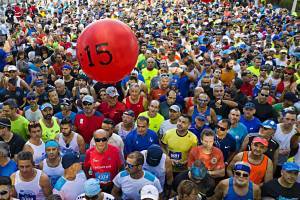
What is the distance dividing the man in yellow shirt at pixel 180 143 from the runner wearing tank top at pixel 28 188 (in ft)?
6.25

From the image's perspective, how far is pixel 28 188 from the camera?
14.1ft

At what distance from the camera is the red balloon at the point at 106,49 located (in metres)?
4.43

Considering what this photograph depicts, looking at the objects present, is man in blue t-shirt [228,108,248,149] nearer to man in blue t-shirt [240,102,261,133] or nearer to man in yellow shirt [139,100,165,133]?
man in blue t-shirt [240,102,261,133]

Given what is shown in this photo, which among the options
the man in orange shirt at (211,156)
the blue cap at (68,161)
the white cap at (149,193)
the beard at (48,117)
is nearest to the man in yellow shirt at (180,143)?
the man in orange shirt at (211,156)

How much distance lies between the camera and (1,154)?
14.9 ft

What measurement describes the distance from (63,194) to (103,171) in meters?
0.71

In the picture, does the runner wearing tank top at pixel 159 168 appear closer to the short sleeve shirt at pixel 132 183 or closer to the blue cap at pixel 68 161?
the short sleeve shirt at pixel 132 183

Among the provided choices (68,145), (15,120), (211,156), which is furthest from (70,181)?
(15,120)

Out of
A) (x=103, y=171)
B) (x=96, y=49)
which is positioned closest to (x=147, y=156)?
(x=103, y=171)

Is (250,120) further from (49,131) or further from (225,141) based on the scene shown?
(49,131)

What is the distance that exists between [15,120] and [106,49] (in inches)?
89.5

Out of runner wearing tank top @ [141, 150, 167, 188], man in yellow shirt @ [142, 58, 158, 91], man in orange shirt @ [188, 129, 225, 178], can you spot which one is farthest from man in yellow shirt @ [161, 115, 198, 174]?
man in yellow shirt @ [142, 58, 158, 91]

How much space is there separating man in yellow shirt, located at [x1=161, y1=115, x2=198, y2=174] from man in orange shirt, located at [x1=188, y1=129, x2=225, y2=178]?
1.19 feet

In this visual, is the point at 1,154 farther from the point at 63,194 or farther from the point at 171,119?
the point at 171,119
